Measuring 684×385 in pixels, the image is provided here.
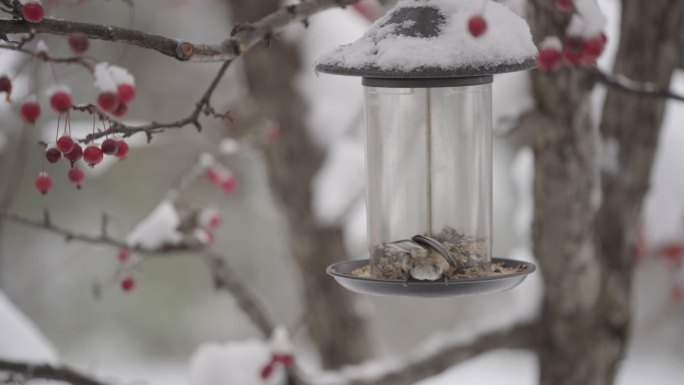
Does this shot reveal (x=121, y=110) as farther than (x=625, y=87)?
No

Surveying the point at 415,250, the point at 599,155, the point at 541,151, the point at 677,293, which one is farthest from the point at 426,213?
the point at 677,293

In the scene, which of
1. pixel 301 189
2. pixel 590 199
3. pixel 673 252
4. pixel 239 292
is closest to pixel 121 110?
pixel 239 292

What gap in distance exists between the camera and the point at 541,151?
2.86 m

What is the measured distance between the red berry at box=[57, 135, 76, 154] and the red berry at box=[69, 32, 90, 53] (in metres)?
0.17

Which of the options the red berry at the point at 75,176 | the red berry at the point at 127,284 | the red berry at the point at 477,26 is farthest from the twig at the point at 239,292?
the red berry at the point at 477,26

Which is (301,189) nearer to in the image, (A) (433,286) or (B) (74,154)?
(A) (433,286)

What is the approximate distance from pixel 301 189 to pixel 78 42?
2.92 metres

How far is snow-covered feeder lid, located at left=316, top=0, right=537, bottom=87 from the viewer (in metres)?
1.64

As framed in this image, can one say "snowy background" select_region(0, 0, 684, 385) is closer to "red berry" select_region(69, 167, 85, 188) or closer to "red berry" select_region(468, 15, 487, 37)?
"red berry" select_region(69, 167, 85, 188)

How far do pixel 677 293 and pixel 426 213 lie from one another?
2.89 metres

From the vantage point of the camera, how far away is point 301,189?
14.6 feet

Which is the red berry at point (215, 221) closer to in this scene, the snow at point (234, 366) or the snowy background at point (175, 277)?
the snow at point (234, 366)

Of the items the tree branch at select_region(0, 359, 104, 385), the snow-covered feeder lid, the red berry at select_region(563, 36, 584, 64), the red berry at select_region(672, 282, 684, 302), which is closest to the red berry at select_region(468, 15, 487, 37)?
the snow-covered feeder lid

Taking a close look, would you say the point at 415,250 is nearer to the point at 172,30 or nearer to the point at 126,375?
the point at 172,30
